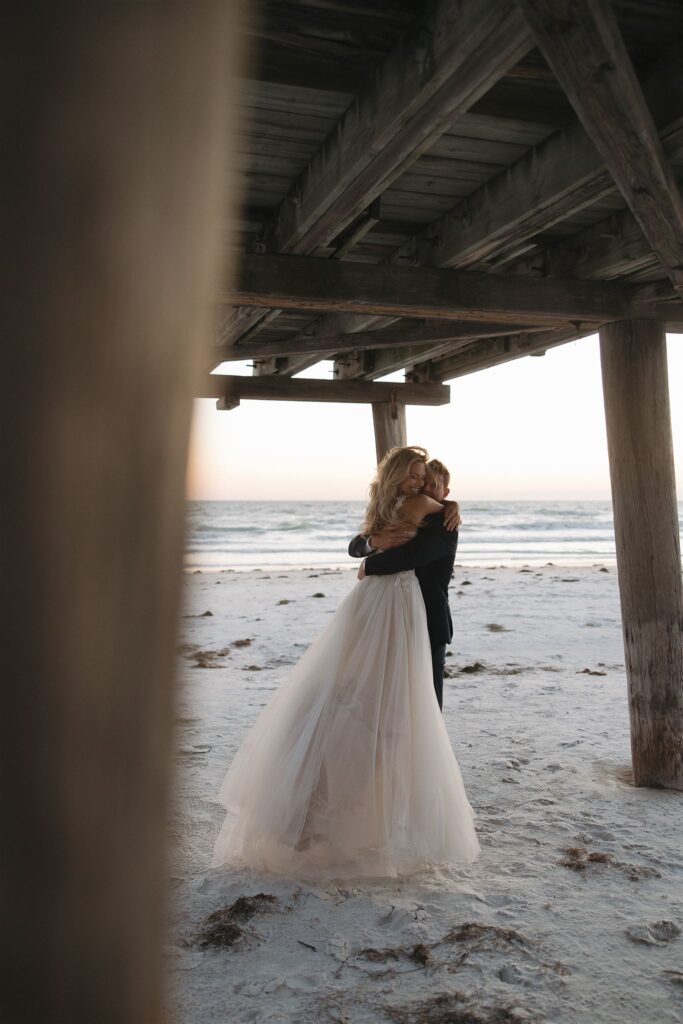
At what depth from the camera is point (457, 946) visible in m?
3.30

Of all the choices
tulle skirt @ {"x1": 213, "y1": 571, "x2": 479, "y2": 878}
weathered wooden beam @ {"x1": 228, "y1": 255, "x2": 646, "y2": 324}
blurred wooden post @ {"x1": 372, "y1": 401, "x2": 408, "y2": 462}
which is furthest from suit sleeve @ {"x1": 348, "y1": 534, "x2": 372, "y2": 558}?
blurred wooden post @ {"x1": 372, "y1": 401, "x2": 408, "y2": 462}

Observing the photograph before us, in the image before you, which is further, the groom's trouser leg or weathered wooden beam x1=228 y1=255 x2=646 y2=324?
the groom's trouser leg

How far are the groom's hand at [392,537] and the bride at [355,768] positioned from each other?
10.0 inches

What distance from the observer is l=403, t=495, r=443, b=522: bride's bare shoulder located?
4445mm

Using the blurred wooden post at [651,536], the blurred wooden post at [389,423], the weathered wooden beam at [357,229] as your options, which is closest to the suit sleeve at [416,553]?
the blurred wooden post at [651,536]

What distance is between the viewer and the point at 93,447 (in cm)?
75

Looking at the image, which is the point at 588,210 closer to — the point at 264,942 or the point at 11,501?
the point at 264,942

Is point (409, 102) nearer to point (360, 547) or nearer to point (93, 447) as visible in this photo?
point (93, 447)

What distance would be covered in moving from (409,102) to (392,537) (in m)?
2.30

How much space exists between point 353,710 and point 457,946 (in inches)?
45.3

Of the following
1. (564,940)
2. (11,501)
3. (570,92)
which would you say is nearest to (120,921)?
(11,501)

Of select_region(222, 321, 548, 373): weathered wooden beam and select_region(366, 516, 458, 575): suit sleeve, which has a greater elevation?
select_region(222, 321, 548, 373): weathered wooden beam

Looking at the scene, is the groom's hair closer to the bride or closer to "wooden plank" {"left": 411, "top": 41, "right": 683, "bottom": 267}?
the bride

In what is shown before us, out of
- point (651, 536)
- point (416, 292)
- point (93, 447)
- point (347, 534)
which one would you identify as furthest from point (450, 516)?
point (347, 534)
